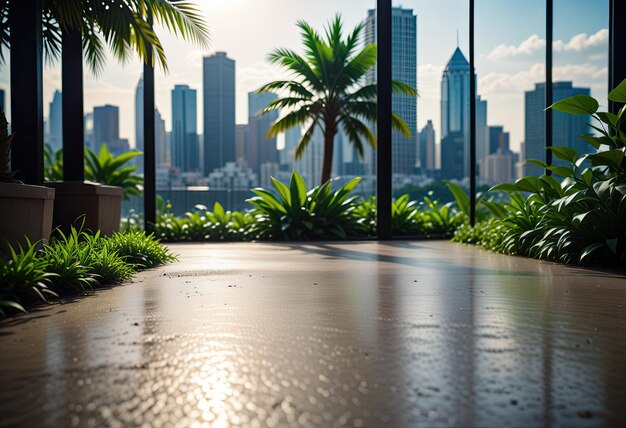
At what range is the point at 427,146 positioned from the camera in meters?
10.9

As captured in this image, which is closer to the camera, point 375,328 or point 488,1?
point 375,328

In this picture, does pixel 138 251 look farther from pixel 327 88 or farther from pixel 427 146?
pixel 327 88

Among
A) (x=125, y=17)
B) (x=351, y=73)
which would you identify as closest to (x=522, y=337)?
(x=125, y=17)

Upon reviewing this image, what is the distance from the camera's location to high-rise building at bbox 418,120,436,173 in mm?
10781

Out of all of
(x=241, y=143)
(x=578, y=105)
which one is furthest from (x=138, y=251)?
(x=241, y=143)

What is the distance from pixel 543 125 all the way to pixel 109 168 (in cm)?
722

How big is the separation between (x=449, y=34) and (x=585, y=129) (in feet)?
8.45

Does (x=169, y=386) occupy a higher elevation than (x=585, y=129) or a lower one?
lower

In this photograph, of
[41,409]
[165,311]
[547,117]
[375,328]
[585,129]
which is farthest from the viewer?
[585,129]

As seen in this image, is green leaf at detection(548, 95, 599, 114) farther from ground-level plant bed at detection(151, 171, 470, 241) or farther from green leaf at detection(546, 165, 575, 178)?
ground-level plant bed at detection(151, 171, 470, 241)

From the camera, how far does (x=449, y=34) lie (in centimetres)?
1011

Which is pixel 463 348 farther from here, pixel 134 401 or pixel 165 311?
pixel 165 311

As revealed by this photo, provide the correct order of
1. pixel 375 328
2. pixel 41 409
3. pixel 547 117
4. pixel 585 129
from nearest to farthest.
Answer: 1. pixel 41 409
2. pixel 375 328
3. pixel 547 117
4. pixel 585 129

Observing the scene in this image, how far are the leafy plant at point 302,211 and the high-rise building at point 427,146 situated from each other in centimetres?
148
